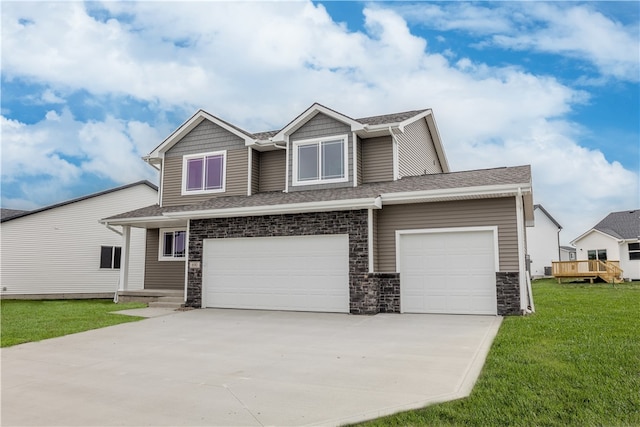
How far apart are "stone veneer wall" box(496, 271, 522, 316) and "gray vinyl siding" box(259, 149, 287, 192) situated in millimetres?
8112

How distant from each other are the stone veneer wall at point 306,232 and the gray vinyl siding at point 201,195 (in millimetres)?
2061

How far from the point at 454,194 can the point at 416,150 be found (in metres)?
5.45

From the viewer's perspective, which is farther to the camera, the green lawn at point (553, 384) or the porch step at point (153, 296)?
the porch step at point (153, 296)

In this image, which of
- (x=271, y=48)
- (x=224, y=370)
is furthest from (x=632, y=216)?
(x=224, y=370)

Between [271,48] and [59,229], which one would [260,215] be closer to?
[271,48]

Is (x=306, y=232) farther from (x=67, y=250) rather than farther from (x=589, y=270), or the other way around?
(x=589, y=270)

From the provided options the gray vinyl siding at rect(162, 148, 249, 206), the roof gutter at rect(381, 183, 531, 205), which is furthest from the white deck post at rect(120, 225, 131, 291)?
the roof gutter at rect(381, 183, 531, 205)

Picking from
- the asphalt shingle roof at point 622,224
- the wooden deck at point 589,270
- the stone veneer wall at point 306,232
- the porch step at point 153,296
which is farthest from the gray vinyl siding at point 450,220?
the asphalt shingle roof at point 622,224

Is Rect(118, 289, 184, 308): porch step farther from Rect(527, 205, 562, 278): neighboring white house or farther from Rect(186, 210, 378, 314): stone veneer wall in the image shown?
Rect(527, 205, 562, 278): neighboring white house

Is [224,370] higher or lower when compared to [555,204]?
lower

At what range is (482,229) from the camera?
11.8 m

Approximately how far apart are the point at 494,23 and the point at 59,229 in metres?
20.3

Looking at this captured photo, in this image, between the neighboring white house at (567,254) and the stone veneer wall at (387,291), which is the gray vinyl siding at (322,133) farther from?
the neighboring white house at (567,254)

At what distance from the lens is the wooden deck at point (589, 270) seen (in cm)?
2536
